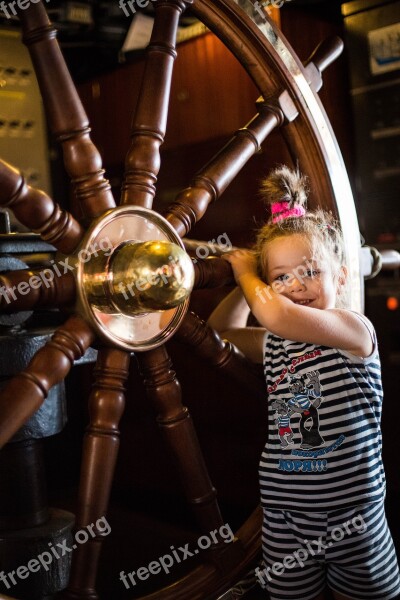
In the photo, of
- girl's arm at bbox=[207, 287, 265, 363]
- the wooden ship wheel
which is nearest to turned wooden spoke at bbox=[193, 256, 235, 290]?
the wooden ship wheel

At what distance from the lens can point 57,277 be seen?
2.54 feet

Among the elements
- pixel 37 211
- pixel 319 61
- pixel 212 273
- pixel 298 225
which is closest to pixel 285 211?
pixel 298 225

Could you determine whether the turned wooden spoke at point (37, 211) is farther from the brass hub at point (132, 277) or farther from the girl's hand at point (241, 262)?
the girl's hand at point (241, 262)

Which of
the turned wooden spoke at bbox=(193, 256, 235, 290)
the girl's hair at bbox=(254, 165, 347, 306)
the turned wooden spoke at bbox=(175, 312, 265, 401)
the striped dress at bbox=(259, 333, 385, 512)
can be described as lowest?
the striped dress at bbox=(259, 333, 385, 512)

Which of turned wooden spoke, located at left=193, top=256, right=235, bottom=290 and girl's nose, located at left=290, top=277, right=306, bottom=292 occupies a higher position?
turned wooden spoke, located at left=193, top=256, right=235, bottom=290

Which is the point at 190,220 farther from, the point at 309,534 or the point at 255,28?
the point at 309,534

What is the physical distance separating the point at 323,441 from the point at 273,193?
349 millimetres

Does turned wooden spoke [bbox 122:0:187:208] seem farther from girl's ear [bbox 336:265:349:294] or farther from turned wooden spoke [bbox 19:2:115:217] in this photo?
girl's ear [bbox 336:265:349:294]

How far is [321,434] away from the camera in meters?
0.92

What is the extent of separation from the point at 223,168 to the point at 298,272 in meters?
0.17

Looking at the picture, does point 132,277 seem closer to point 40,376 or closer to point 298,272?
point 40,376

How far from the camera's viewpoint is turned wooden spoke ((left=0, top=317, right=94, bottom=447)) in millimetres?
693

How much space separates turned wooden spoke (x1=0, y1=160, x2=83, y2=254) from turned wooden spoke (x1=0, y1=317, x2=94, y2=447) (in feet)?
0.29

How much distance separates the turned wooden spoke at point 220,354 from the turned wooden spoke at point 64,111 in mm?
186
